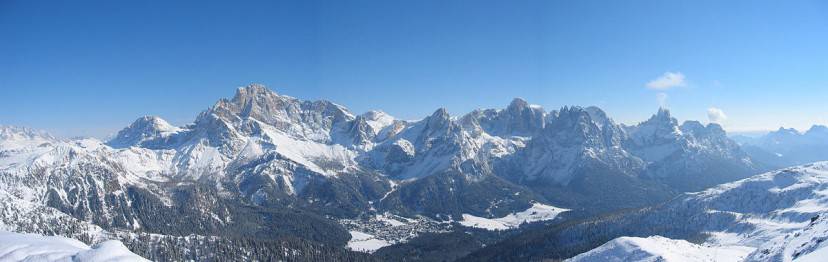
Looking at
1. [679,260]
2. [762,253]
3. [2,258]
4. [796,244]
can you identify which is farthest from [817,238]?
[2,258]

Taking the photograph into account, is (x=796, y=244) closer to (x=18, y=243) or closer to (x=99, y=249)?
(x=99, y=249)

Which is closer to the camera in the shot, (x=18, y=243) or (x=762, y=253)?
(x=762, y=253)

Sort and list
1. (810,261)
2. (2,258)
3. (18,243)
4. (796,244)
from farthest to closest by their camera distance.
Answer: (18,243)
(2,258)
(796,244)
(810,261)

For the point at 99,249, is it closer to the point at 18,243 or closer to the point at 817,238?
the point at 18,243

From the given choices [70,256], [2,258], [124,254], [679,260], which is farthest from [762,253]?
[2,258]

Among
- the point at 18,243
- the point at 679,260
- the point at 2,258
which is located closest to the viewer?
the point at 2,258

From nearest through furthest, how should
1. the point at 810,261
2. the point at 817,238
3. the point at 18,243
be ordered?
the point at 810,261, the point at 817,238, the point at 18,243

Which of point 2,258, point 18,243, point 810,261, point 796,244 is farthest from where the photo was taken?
point 18,243
